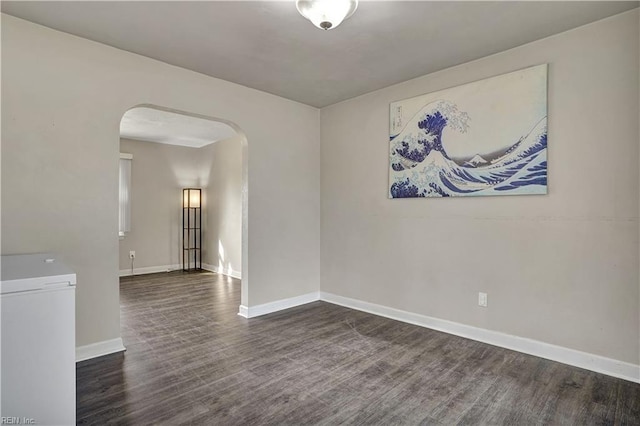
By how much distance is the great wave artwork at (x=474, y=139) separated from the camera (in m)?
2.76

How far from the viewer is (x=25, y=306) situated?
1.48 meters

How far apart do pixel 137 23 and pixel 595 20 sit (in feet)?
11.0

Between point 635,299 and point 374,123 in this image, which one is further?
point 374,123

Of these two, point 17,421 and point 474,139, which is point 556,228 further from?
point 17,421

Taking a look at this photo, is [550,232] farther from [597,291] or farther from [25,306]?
[25,306]

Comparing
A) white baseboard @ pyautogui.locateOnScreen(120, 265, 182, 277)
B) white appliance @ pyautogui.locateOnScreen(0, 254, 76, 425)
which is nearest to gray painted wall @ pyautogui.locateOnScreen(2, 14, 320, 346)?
white appliance @ pyautogui.locateOnScreen(0, 254, 76, 425)

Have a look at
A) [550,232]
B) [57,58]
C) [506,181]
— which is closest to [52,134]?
[57,58]

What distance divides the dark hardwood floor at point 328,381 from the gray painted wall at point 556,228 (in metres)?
0.34

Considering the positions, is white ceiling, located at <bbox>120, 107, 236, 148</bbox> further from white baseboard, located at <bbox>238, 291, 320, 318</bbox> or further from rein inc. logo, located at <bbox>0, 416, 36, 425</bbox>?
rein inc. logo, located at <bbox>0, 416, 36, 425</bbox>

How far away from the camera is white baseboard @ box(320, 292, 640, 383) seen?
2.43m

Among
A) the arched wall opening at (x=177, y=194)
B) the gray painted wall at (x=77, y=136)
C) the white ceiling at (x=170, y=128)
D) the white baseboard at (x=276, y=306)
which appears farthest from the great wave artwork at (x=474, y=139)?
the arched wall opening at (x=177, y=194)

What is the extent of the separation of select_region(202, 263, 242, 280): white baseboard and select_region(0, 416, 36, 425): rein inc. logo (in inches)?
174

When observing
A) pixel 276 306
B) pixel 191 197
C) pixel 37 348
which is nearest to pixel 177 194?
pixel 191 197

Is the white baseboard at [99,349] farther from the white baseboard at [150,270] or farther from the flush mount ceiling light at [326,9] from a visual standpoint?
the white baseboard at [150,270]
